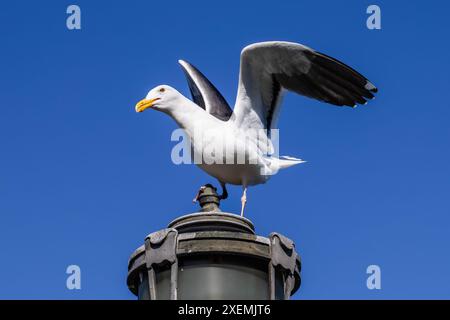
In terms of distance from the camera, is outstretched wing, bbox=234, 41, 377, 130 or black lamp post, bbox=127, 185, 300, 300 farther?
outstretched wing, bbox=234, 41, 377, 130

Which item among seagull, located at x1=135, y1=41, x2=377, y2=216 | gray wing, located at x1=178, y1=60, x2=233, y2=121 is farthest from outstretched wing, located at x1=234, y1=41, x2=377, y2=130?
gray wing, located at x1=178, y1=60, x2=233, y2=121

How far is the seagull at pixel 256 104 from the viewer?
30.4ft

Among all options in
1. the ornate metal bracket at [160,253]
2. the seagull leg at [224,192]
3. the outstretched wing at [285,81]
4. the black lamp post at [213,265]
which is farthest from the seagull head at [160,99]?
the ornate metal bracket at [160,253]

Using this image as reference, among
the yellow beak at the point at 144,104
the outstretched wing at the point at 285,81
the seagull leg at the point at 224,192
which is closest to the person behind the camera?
the seagull leg at the point at 224,192

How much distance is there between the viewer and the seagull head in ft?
31.4

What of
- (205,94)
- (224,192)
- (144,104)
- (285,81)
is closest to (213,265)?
(224,192)

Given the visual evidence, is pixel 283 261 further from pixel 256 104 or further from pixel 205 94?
pixel 205 94

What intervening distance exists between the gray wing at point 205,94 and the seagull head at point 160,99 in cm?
80

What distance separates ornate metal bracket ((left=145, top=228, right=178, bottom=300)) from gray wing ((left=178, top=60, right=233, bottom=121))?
3820mm

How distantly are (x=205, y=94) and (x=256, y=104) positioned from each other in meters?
1.13

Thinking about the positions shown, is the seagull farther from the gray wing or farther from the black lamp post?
the black lamp post

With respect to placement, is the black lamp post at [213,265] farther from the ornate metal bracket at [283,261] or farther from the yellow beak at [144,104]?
the yellow beak at [144,104]
